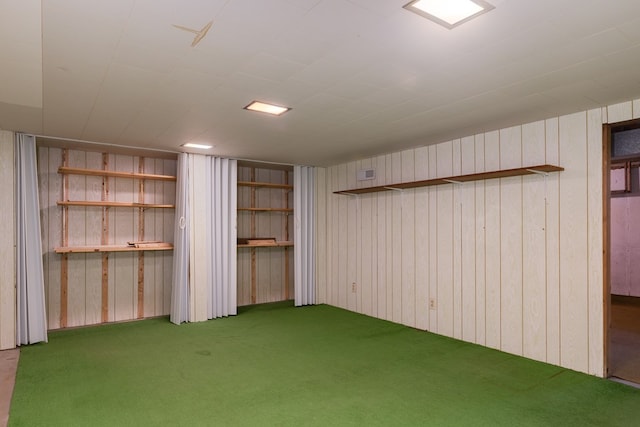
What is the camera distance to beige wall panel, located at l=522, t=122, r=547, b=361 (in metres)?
4.05

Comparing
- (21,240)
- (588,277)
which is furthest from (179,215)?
(588,277)

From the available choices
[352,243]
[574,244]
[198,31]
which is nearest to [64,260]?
[352,243]

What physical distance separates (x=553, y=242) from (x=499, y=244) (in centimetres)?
57

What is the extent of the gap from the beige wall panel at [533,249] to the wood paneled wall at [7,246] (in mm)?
5528

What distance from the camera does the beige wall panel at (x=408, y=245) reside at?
17.9ft

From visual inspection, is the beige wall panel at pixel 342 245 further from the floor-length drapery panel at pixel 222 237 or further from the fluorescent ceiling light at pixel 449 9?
the fluorescent ceiling light at pixel 449 9

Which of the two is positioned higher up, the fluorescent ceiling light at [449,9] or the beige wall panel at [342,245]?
the fluorescent ceiling light at [449,9]

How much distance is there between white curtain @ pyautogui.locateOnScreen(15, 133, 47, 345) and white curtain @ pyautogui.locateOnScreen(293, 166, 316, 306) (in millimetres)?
3566

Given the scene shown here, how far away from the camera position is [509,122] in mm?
4145

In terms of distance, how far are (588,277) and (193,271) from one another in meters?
4.72

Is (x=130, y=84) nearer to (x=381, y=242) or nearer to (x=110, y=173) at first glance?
(x=110, y=173)

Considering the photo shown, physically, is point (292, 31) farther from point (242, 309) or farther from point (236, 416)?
point (242, 309)

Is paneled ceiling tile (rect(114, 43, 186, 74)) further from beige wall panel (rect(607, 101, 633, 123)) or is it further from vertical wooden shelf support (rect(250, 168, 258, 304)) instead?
vertical wooden shelf support (rect(250, 168, 258, 304))

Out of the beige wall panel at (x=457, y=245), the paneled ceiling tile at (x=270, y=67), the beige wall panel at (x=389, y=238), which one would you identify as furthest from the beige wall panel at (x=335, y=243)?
the paneled ceiling tile at (x=270, y=67)
